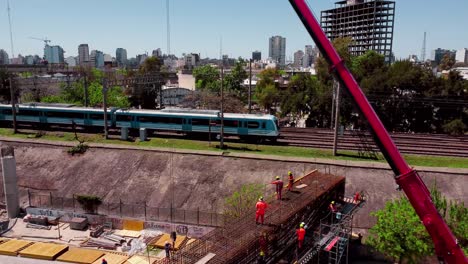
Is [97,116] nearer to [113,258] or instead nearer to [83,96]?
[113,258]

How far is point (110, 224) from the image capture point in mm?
24656

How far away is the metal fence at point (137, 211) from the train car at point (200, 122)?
10834 millimetres

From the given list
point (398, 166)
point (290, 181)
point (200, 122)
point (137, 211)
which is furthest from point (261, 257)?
point (200, 122)

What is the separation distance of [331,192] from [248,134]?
15.3 m

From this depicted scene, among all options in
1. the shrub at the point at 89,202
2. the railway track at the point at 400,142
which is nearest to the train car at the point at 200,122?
the railway track at the point at 400,142

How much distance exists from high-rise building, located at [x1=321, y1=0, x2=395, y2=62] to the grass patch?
9380cm

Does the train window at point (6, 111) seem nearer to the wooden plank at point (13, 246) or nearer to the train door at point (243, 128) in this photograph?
the wooden plank at point (13, 246)

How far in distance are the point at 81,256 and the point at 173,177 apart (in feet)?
30.3

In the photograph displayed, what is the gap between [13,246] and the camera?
21766 mm

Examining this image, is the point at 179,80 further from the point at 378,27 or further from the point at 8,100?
the point at 378,27

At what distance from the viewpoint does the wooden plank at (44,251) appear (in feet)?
68.2

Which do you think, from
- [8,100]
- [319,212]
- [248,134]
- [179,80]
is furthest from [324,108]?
[179,80]

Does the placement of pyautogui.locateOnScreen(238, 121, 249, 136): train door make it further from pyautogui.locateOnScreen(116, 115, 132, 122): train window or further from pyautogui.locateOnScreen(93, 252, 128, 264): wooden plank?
pyautogui.locateOnScreen(93, 252, 128, 264): wooden plank

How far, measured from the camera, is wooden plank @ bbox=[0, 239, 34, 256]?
21.2 metres
